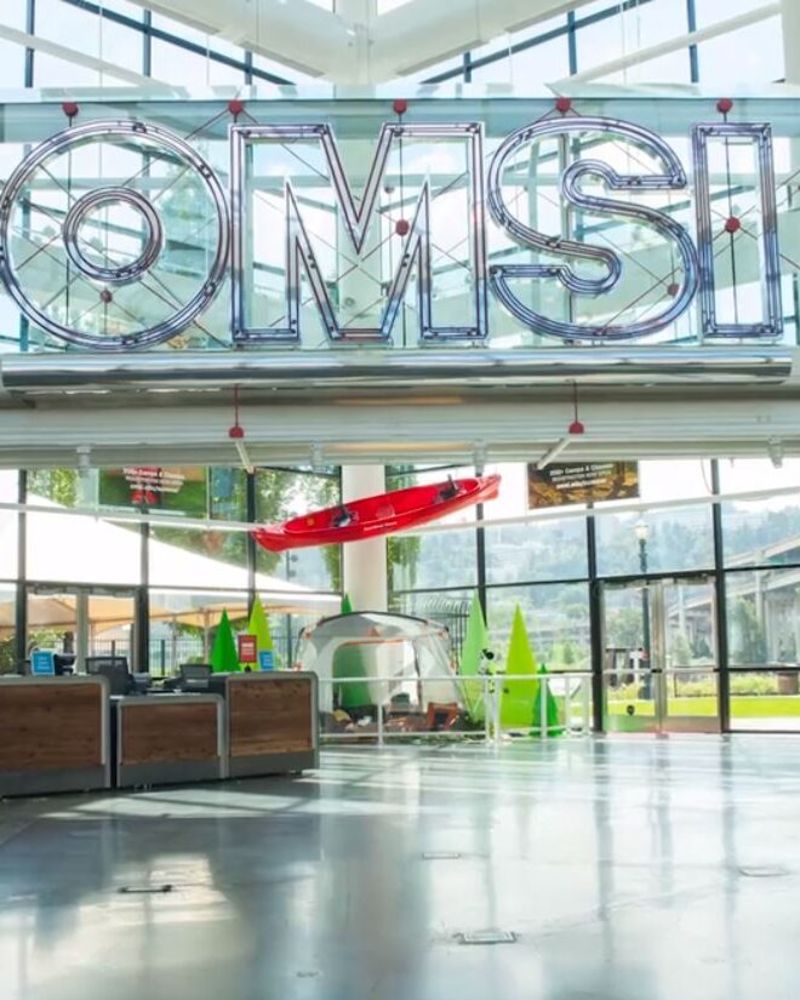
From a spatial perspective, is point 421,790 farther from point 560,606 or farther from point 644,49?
point 644,49

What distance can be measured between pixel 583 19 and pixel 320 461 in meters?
12.3

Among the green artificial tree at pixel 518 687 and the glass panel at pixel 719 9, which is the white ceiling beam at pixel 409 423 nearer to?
the green artificial tree at pixel 518 687

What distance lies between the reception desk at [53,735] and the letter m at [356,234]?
3.30m

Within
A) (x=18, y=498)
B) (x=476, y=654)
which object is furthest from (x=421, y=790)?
(x=18, y=498)

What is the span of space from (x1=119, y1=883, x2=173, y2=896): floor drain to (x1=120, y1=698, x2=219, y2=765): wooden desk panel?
440 cm

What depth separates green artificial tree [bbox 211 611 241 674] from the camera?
17.9m

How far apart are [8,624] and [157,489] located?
3.05 m

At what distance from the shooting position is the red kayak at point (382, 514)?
14.7 meters

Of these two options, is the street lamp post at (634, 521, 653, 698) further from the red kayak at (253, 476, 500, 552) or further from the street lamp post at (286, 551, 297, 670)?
the street lamp post at (286, 551, 297, 670)

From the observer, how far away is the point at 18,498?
1697 centimetres

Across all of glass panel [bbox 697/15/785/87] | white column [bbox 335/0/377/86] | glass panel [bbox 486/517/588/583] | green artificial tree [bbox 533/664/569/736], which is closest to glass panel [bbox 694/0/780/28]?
glass panel [bbox 697/15/785/87]

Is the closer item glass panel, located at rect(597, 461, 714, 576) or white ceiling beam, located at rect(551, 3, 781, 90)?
white ceiling beam, located at rect(551, 3, 781, 90)

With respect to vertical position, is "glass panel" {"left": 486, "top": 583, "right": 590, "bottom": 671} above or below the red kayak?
below

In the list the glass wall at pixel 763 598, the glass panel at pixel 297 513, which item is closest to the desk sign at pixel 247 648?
the glass panel at pixel 297 513
